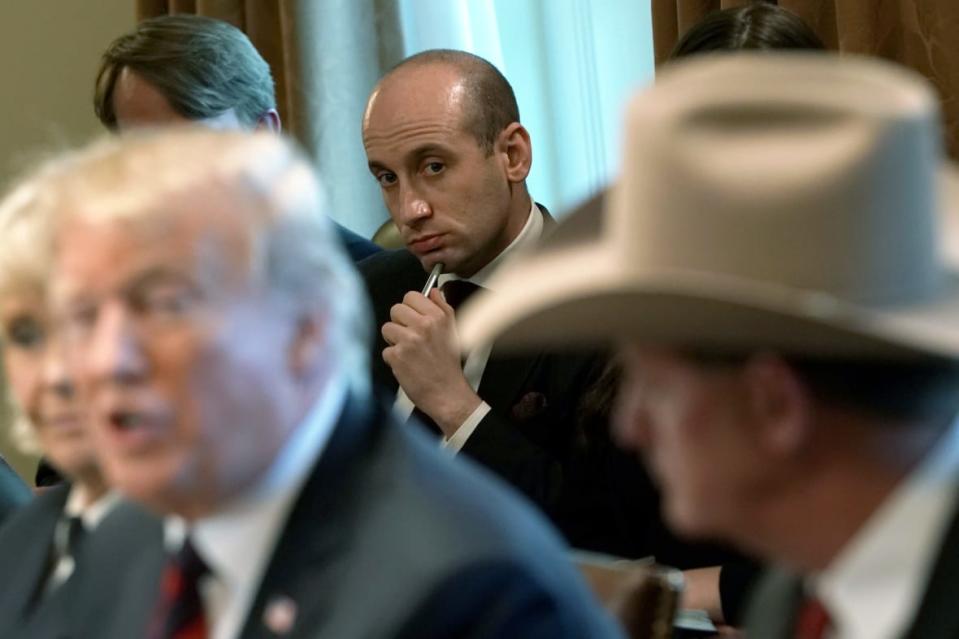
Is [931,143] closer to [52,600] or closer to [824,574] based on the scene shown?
[824,574]

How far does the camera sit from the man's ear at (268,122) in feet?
10.9

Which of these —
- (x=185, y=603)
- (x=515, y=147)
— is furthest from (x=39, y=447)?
(x=515, y=147)

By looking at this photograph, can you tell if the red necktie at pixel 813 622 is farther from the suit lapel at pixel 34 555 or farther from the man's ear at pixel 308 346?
the suit lapel at pixel 34 555

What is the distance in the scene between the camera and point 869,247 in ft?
3.69

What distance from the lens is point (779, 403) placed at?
1134 millimetres

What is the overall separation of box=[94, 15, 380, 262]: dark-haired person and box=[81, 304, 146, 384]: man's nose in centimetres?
183

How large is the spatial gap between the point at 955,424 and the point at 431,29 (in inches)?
104

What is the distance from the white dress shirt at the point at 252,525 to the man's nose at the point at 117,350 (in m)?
0.15

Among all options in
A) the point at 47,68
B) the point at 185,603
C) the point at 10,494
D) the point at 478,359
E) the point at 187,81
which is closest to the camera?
the point at 185,603

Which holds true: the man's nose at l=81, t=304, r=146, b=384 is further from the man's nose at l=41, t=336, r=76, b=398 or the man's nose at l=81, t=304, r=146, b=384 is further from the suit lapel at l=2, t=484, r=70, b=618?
the suit lapel at l=2, t=484, r=70, b=618

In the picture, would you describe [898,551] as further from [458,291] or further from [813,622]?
[458,291]

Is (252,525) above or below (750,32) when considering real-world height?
below

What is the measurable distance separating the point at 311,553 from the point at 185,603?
14 centimetres

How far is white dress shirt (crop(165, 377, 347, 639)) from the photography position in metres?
1.43
